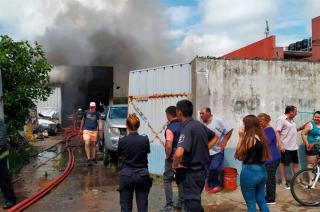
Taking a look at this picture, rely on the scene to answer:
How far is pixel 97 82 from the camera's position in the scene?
2992 cm

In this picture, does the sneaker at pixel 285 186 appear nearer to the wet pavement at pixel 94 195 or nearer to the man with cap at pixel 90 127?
the wet pavement at pixel 94 195

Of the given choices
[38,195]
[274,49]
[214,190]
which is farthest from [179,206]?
[274,49]

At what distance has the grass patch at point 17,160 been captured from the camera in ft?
35.7

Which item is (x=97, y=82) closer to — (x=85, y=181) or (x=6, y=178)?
(x=85, y=181)

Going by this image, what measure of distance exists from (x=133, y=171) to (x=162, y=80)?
4.57 meters

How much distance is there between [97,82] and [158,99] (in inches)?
828

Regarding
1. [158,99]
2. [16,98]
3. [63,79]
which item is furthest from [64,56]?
[158,99]

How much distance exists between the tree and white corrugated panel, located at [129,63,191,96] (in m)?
3.39

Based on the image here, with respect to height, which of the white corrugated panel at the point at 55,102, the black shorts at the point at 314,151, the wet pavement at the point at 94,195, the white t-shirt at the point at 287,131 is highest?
the white corrugated panel at the point at 55,102

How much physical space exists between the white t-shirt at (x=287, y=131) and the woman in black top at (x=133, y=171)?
13.0ft

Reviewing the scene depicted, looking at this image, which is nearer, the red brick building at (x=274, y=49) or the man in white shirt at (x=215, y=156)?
the man in white shirt at (x=215, y=156)

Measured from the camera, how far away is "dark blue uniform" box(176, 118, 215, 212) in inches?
183

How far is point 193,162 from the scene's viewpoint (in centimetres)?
466

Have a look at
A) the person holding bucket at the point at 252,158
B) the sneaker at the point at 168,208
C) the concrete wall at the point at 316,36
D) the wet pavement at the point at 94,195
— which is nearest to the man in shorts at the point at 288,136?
the wet pavement at the point at 94,195
